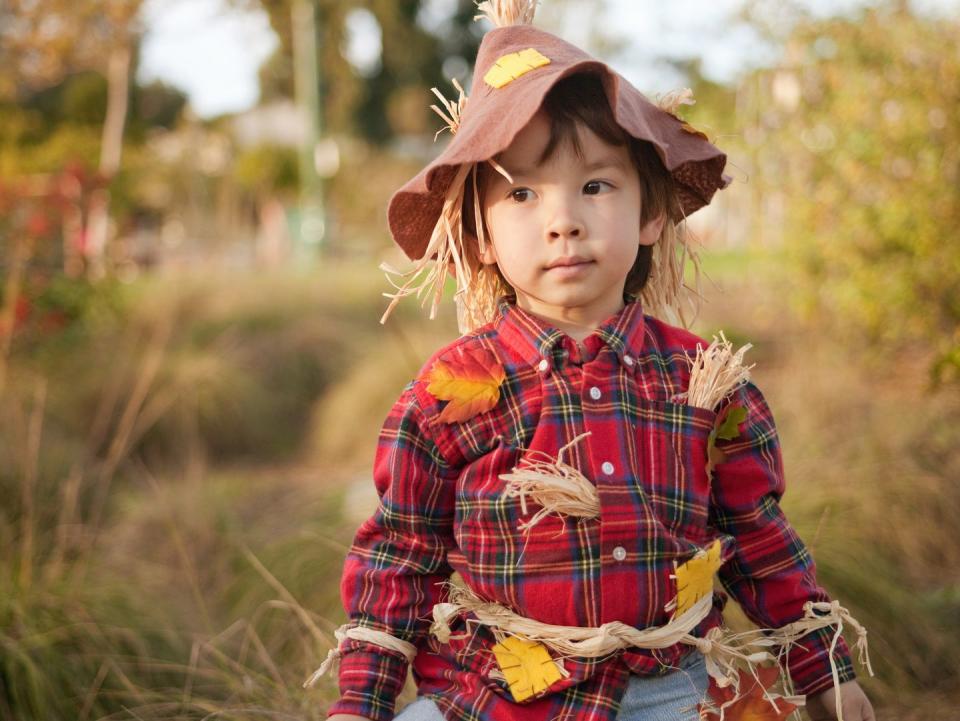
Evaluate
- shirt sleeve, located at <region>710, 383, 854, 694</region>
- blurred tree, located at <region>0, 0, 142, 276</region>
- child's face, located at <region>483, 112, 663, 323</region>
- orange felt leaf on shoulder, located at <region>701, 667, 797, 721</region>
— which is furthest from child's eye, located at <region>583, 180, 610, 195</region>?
blurred tree, located at <region>0, 0, 142, 276</region>

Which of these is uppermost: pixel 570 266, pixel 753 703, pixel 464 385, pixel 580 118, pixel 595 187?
pixel 580 118

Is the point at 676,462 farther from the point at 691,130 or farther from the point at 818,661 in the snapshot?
the point at 691,130

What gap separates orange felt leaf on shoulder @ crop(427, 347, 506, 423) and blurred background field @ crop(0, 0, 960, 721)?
1.71 ft

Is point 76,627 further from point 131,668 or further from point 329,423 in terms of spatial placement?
point 329,423

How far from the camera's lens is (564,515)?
6.03 ft

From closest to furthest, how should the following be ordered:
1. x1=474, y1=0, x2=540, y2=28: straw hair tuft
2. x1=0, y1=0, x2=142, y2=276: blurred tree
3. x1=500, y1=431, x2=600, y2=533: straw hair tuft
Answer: x1=500, y1=431, x2=600, y2=533: straw hair tuft, x1=474, y1=0, x2=540, y2=28: straw hair tuft, x1=0, y1=0, x2=142, y2=276: blurred tree

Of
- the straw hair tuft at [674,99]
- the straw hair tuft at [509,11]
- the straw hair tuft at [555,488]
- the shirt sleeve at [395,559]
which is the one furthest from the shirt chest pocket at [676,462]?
the straw hair tuft at [509,11]

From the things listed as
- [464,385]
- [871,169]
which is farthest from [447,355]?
[871,169]

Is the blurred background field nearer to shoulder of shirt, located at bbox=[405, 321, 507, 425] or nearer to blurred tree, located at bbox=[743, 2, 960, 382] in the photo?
blurred tree, located at bbox=[743, 2, 960, 382]

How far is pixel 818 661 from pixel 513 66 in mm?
1170

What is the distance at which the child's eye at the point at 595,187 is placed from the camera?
1.93m

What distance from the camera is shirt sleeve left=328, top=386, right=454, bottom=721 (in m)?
1.92

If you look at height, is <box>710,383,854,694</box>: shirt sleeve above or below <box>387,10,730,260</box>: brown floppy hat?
below

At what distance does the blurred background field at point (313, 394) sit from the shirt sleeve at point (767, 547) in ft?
1.21
